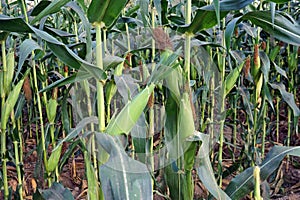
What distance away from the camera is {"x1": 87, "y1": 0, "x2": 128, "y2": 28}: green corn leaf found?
29.0 inches

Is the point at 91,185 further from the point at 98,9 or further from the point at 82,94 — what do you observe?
the point at 82,94

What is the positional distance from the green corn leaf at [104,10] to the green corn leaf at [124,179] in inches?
10.0

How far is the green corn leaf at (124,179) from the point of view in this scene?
66 cm

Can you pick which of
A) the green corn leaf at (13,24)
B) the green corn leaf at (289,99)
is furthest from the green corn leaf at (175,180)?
the green corn leaf at (289,99)

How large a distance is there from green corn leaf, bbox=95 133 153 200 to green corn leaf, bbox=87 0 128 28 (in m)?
0.25

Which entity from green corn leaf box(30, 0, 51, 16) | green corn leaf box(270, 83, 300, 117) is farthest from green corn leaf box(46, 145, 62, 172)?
green corn leaf box(270, 83, 300, 117)

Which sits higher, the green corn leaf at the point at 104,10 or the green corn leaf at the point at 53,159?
the green corn leaf at the point at 104,10

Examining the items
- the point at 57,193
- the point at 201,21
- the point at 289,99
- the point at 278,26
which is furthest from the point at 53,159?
the point at 289,99

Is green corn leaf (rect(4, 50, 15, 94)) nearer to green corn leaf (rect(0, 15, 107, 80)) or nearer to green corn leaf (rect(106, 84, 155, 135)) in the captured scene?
green corn leaf (rect(0, 15, 107, 80))

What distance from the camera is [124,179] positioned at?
68cm

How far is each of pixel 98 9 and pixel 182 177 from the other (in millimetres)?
458

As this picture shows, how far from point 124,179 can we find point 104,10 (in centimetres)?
32

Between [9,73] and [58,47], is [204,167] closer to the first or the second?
[58,47]

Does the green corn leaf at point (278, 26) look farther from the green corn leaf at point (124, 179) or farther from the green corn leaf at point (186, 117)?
the green corn leaf at point (124, 179)
